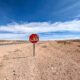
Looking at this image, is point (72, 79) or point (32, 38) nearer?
point (72, 79)

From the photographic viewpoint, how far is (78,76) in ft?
9.97

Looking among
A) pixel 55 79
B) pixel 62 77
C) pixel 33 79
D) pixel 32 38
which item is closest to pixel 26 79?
pixel 33 79

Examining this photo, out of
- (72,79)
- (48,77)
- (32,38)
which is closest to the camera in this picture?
(72,79)

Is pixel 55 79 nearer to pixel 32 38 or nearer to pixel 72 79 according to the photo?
pixel 72 79

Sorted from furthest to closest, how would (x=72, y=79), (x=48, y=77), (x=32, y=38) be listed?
1. (x=32, y=38)
2. (x=48, y=77)
3. (x=72, y=79)

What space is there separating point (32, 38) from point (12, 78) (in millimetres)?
3832

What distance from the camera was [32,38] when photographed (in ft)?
20.7

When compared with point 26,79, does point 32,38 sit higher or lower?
higher

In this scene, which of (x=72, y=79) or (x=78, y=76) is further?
(x=78, y=76)

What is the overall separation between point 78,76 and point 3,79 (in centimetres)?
330

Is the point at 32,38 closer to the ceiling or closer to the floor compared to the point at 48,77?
closer to the ceiling

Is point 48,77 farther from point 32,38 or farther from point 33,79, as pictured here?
point 32,38

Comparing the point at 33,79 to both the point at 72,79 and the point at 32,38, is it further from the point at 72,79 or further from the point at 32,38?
the point at 32,38

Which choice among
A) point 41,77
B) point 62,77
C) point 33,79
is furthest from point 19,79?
point 62,77
